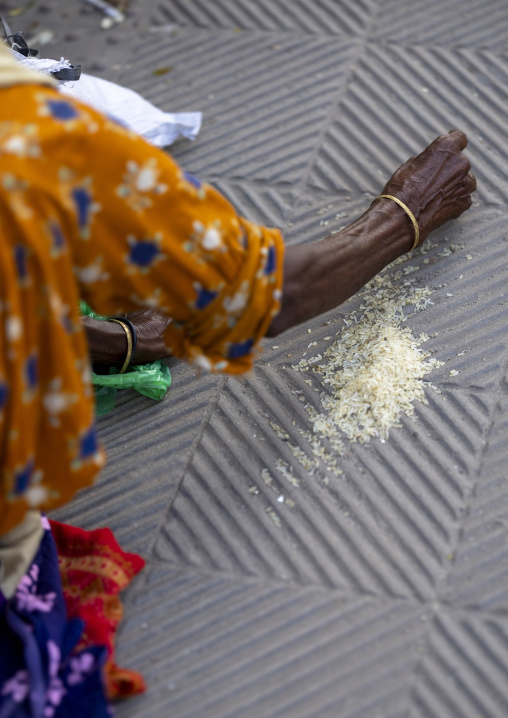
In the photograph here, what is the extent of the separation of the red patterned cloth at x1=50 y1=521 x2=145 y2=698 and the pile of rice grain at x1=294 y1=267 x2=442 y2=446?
490 mm

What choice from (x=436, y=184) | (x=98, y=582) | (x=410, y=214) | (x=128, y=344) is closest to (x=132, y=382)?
(x=128, y=344)

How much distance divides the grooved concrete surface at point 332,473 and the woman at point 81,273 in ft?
0.97

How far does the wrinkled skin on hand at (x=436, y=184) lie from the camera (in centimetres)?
175

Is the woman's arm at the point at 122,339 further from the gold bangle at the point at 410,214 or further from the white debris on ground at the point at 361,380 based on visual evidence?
the gold bangle at the point at 410,214

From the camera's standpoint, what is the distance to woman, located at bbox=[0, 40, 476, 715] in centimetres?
102

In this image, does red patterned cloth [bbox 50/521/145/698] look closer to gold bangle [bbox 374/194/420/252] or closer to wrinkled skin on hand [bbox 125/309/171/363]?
wrinkled skin on hand [bbox 125/309/171/363]

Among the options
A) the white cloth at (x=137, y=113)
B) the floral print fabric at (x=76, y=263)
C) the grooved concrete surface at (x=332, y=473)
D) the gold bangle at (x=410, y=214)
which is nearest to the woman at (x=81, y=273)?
the floral print fabric at (x=76, y=263)

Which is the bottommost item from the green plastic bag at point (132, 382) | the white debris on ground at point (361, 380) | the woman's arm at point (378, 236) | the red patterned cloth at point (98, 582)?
the red patterned cloth at point (98, 582)

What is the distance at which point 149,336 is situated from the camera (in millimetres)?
1746

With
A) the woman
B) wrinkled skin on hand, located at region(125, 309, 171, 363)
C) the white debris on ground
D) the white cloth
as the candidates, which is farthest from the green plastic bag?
the white cloth

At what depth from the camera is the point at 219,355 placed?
1.32m

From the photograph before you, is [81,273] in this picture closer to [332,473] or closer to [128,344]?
[128,344]

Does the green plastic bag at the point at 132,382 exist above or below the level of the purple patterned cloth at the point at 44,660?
above

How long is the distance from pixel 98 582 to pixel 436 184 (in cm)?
115
